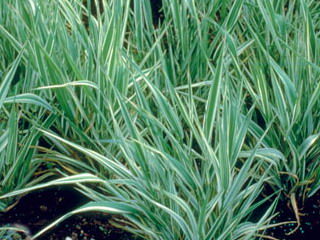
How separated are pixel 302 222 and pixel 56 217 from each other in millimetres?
727

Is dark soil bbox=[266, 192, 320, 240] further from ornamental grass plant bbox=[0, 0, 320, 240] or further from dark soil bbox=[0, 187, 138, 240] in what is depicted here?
dark soil bbox=[0, 187, 138, 240]

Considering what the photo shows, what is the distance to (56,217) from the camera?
66.7 inches

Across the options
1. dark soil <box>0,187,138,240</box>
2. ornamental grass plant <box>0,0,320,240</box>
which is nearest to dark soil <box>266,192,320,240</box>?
ornamental grass plant <box>0,0,320,240</box>

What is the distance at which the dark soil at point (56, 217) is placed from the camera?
64.4 inches

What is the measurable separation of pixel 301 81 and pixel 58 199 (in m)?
0.81

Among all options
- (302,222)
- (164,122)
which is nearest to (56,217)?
(164,122)

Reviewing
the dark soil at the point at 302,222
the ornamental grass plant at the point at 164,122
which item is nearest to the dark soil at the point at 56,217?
the ornamental grass plant at the point at 164,122

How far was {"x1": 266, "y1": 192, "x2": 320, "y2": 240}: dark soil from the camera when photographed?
1623 millimetres

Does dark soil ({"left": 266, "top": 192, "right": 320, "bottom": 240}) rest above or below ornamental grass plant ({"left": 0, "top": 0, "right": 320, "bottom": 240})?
below

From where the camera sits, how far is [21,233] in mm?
1644

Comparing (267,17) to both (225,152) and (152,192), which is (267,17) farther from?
(152,192)

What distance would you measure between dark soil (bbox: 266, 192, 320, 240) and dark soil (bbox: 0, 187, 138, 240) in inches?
16.6

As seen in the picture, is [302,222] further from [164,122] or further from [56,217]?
[56,217]

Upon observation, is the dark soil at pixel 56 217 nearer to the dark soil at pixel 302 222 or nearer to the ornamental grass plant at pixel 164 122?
the ornamental grass plant at pixel 164 122
